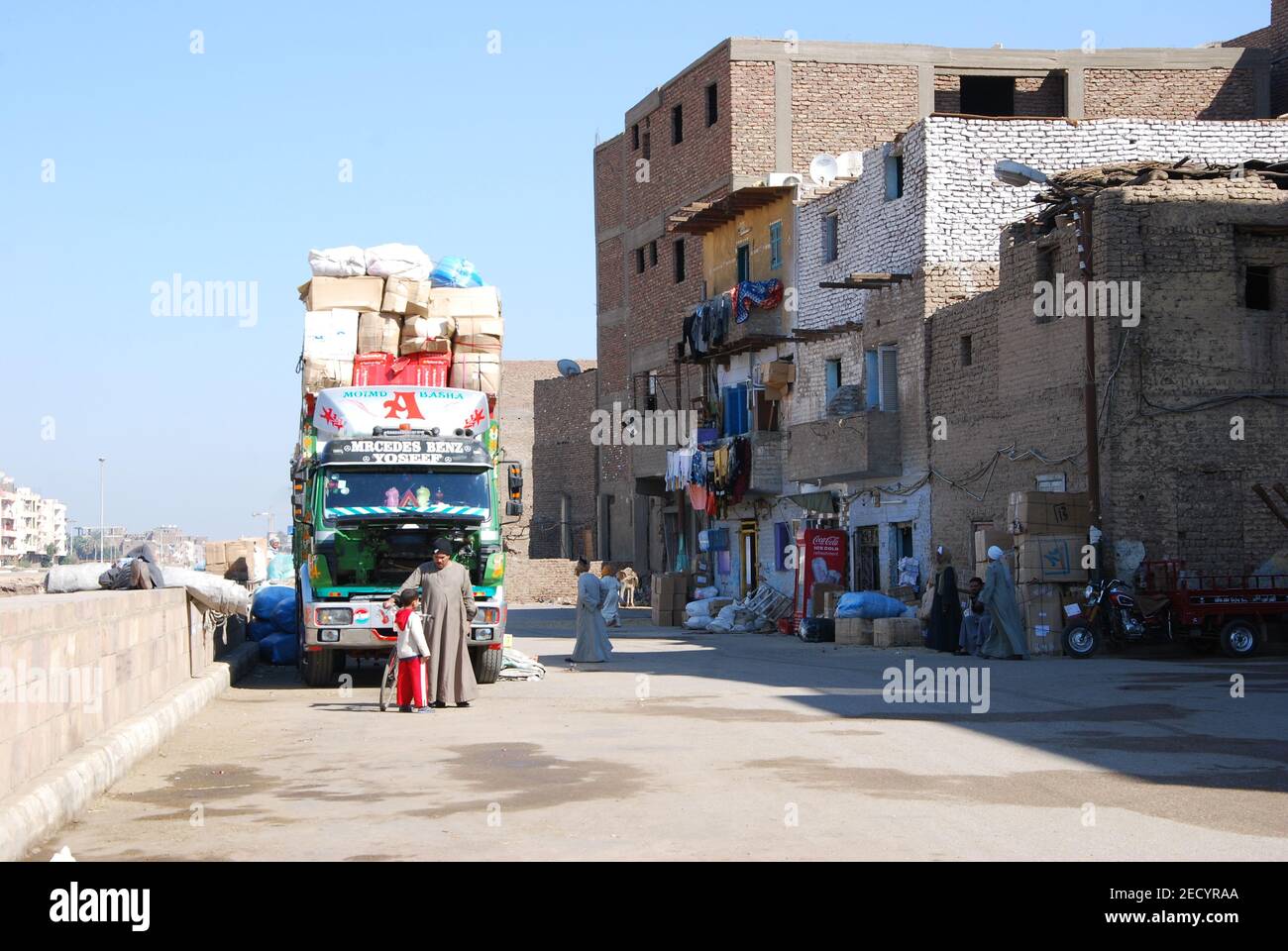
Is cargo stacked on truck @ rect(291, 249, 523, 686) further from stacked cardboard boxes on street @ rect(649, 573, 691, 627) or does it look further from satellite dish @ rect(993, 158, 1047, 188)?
stacked cardboard boxes on street @ rect(649, 573, 691, 627)

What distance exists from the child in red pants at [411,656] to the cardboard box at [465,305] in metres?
5.41

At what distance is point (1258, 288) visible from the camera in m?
25.8

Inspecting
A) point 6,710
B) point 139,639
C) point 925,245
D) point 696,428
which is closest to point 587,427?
point 696,428

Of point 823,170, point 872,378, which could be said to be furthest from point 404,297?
point 823,170

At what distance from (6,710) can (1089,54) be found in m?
43.0

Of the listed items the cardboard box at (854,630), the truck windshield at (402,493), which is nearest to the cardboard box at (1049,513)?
the cardboard box at (854,630)

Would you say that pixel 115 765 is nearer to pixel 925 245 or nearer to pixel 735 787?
pixel 735 787

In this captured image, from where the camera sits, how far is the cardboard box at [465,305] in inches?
805

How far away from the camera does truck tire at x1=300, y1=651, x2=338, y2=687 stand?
61.1 feet

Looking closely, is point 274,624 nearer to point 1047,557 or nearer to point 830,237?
point 1047,557

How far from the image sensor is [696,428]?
144 feet

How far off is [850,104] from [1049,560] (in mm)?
24353

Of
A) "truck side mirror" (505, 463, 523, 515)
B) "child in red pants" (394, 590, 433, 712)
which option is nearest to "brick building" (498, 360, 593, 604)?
"truck side mirror" (505, 463, 523, 515)

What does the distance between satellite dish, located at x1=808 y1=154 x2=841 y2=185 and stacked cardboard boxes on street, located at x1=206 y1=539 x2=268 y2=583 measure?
52.1 feet
